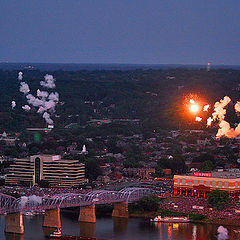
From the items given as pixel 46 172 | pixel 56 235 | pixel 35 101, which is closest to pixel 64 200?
pixel 56 235

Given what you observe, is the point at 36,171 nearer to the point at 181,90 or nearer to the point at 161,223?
the point at 161,223

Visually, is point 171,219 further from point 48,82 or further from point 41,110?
point 48,82

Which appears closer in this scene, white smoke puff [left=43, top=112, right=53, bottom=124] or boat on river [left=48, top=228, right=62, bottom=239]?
boat on river [left=48, top=228, right=62, bottom=239]

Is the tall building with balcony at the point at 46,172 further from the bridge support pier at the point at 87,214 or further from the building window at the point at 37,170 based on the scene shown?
the bridge support pier at the point at 87,214

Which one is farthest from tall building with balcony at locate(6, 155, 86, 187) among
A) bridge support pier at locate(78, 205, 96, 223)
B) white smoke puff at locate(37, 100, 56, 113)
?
white smoke puff at locate(37, 100, 56, 113)

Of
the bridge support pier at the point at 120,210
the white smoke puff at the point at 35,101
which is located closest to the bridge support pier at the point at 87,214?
the bridge support pier at the point at 120,210

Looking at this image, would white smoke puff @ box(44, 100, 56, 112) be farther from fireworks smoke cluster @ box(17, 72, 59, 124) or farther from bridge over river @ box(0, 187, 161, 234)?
bridge over river @ box(0, 187, 161, 234)
